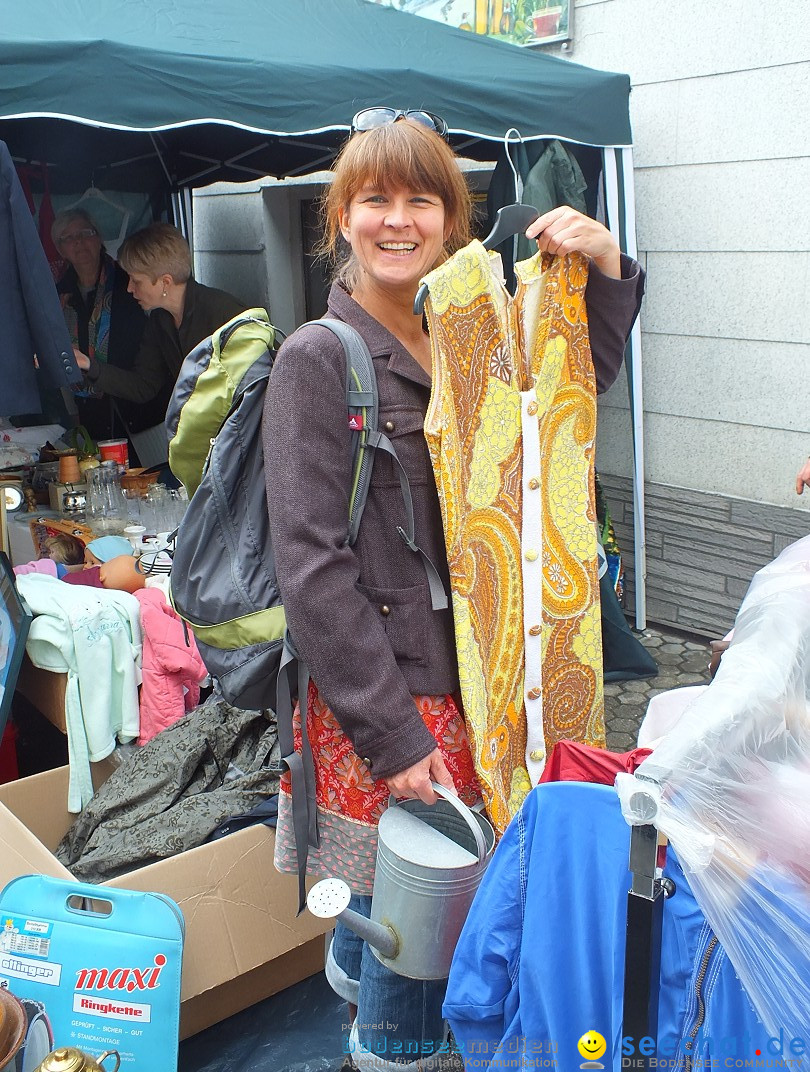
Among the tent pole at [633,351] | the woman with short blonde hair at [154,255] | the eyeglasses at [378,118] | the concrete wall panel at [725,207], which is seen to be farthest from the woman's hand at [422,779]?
the woman with short blonde hair at [154,255]

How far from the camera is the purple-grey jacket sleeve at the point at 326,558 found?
4.47 feet

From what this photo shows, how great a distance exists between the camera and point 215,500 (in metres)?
1.56

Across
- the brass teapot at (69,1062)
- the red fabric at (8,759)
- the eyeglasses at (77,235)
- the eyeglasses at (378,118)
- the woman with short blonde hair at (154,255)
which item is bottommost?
the red fabric at (8,759)

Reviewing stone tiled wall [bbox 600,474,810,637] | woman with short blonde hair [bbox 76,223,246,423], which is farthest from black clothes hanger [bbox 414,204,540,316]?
woman with short blonde hair [bbox 76,223,246,423]

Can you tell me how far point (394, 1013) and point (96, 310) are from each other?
4386 millimetres

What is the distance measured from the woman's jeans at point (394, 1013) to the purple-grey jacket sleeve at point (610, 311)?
109cm

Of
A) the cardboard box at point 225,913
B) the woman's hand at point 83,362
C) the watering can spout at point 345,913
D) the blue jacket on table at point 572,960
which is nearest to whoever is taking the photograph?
the blue jacket on table at point 572,960

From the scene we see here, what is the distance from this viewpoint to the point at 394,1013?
63.3 inches

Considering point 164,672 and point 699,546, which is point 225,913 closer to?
point 164,672

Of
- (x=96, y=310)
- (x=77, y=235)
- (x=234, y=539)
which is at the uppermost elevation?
(x=77, y=235)

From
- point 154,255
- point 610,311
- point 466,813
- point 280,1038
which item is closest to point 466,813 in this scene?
point 466,813

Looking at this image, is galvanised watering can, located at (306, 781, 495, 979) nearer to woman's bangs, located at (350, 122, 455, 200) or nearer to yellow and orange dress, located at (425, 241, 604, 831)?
yellow and orange dress, located at (425, 241, 604, 831)

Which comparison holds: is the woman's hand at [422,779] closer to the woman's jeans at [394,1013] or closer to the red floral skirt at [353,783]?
the red floral skirt at [353,783]

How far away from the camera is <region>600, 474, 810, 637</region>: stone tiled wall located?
161 inches
